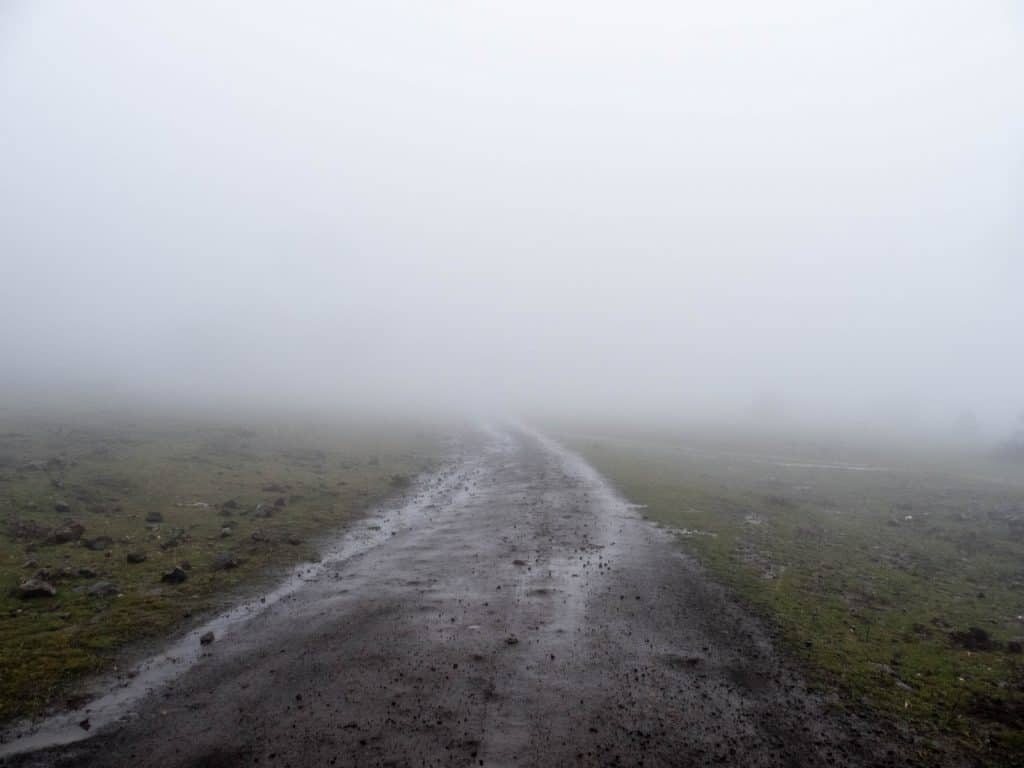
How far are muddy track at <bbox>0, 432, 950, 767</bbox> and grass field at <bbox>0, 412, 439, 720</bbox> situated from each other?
2920mm

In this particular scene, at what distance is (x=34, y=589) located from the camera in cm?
1920

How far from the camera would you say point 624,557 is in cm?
2692

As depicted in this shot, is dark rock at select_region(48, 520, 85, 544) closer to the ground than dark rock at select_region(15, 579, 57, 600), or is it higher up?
higher up

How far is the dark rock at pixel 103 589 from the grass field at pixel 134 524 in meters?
0.07

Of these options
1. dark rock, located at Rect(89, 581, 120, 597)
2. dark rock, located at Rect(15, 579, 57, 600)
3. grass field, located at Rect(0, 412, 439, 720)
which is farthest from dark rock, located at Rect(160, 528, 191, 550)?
dark rock, located at Rect(15, 579, 57, 600)

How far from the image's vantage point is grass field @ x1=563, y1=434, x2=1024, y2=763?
1488cm

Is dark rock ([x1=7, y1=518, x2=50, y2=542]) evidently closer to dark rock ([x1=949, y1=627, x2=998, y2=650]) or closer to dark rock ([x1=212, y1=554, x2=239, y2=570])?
dark rock ([x1=212, y1=554, x2=239, y2=570])

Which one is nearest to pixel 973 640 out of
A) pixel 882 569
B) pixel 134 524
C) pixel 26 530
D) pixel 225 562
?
pixel 882 569

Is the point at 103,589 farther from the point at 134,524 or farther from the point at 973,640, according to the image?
the point at 973,640

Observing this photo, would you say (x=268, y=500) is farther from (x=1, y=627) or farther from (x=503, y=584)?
(x=503, y=584)

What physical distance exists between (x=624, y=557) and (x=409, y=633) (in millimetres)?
13345

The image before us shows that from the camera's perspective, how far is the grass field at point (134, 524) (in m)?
16.7

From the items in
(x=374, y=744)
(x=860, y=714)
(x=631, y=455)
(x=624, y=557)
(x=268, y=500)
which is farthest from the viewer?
(x=631, y=455)

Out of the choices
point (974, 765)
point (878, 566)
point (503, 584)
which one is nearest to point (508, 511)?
point (503, 584)
